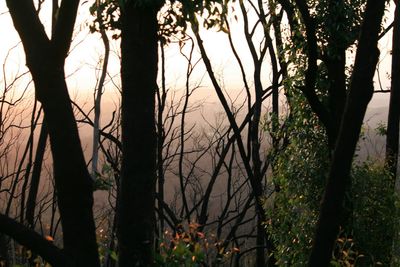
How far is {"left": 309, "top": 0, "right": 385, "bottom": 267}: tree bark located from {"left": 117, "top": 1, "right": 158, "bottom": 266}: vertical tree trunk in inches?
83.4

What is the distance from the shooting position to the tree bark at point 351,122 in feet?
16.7

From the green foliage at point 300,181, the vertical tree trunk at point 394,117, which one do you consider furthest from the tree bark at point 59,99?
the vertical tree trunk at point 394,117

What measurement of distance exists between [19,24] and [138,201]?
7.38ft

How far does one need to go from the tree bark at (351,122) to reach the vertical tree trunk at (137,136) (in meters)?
2.12

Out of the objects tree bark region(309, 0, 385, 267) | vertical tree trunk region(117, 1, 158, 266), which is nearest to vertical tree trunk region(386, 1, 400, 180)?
vertical tree trunk region(117, 1, 158, 266)

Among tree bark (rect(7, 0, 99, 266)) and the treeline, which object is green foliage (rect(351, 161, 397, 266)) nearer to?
the treeline

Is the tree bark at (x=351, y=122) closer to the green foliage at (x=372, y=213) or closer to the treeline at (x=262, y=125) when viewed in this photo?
the treeline at (x=262, y=125)

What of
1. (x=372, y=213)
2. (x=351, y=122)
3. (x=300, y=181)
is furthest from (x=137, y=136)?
(x=372, y=213)

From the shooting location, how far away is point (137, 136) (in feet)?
21.8

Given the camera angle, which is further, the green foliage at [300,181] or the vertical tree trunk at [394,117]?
the vertical tree trunk at [394,117]

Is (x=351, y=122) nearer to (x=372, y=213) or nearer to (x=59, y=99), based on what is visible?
(x=59, y=99)

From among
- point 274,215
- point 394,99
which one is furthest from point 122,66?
point 394,99

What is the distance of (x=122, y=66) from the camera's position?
22.2ft

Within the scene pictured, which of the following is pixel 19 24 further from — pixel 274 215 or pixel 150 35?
pixel 274 215
